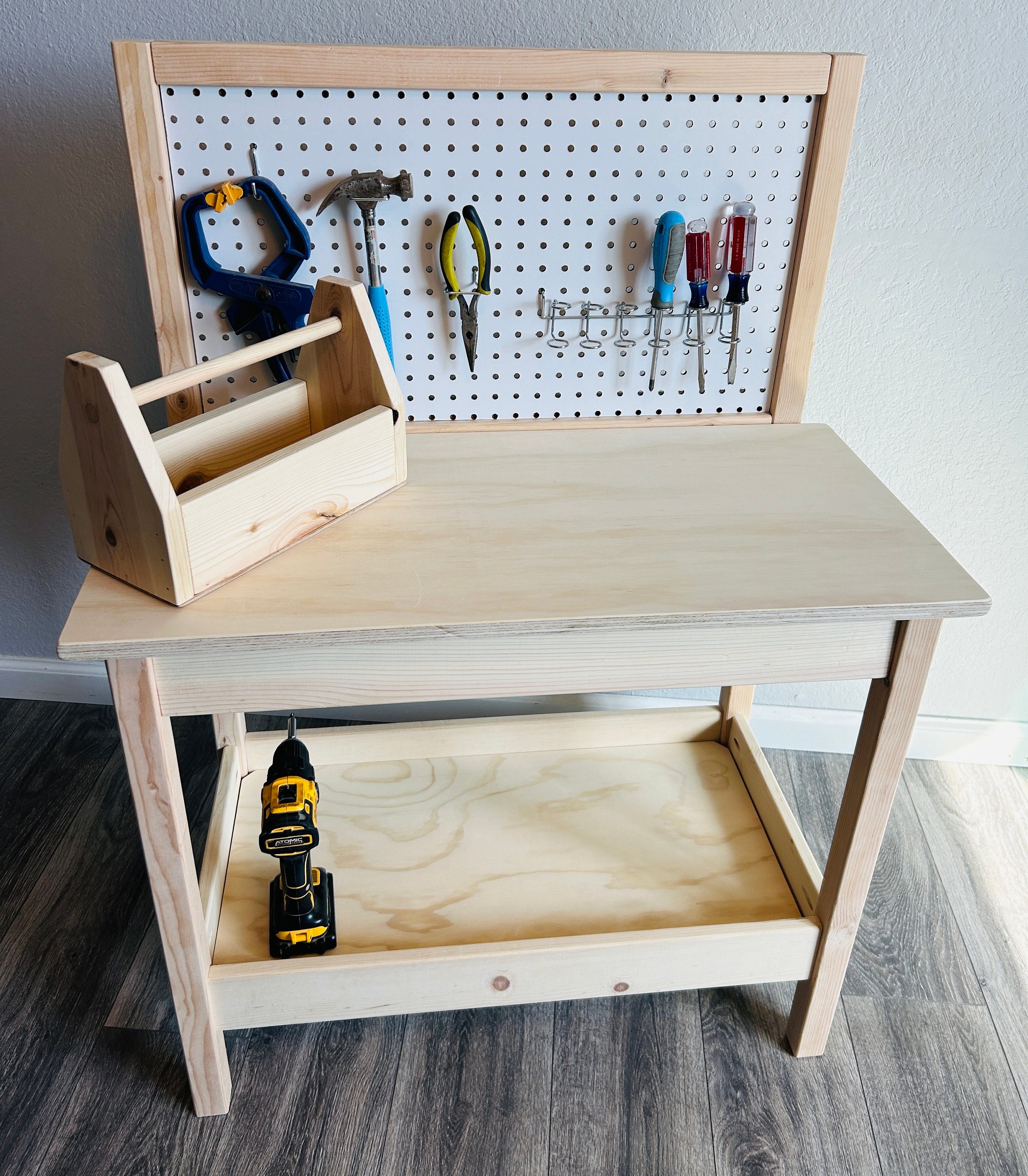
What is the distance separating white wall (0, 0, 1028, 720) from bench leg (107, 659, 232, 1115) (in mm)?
802

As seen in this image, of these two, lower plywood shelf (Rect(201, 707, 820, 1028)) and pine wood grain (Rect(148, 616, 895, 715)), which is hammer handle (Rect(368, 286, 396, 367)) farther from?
lower plywood shelf (Rect(201, 707, 820, 1028))

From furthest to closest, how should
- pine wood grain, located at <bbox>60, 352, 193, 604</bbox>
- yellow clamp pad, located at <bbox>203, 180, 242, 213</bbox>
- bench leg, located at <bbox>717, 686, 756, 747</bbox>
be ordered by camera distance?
bench leg, located at <bbox>717, 686, 756, 747</bbox>, yellow clamp pad, located at <bbox>203, 180, 242, 213</bbox>, pine wood grain, located at <bbox>60, 352, 193, 604</bbox>

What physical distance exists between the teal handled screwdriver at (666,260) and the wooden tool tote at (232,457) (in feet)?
1.19

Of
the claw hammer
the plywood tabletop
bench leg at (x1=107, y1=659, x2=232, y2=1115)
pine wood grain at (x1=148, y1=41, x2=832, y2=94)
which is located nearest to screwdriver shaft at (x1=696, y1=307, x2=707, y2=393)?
the plywood tabletop

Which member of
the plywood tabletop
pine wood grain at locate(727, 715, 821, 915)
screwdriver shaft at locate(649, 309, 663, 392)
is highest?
screwdriver shaft at locate(649, 309, 663, 392)

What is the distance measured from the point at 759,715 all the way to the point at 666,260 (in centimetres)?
93

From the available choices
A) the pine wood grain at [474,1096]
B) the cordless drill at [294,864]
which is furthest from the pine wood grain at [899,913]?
the cordless drill at [294,864]

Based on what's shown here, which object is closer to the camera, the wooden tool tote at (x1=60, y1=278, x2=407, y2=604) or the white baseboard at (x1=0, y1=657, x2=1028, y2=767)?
the wooden tool tote at (x1=60, y1=278, x2=407, y2=604)

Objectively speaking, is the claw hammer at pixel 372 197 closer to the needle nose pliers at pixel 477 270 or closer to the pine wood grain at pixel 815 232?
the needle nose pliers at pixel 477 270

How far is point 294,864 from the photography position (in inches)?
43.8

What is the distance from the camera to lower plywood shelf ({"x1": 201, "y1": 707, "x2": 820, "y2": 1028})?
1103 millimetres

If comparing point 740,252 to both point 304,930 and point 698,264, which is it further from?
point 304,930

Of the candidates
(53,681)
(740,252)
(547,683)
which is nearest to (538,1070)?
(547,683)

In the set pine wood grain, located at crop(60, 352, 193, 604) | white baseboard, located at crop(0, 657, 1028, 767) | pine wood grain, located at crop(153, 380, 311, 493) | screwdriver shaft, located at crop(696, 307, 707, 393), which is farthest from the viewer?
white baseboard, located at crop(0, 657, 1028, 767)
